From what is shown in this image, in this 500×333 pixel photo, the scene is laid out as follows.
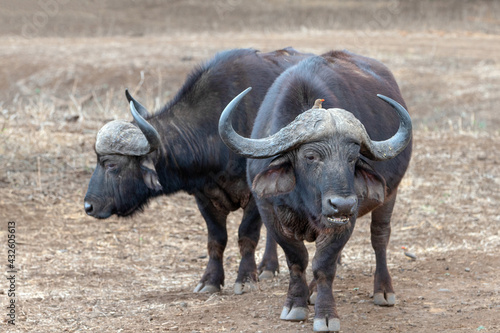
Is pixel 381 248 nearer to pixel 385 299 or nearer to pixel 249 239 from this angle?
pixel 385 299

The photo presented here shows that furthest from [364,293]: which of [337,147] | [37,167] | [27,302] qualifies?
[37,167]

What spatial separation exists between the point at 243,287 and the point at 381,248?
4.44 ft

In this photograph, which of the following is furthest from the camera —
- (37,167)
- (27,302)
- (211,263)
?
(37,167)

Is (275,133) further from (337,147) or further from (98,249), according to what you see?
(98,249)

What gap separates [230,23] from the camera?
88.5 ft

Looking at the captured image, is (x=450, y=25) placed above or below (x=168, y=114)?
above

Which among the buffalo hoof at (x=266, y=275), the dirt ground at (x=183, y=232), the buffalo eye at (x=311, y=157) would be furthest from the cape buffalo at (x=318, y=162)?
the buffalo hoof at (x=266, y=275)

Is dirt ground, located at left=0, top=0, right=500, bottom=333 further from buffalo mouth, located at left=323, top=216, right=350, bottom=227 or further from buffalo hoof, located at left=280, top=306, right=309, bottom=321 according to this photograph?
buffalo mouth, located at left=323, top=216, right=350, bottom=227

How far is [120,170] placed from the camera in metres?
6.22

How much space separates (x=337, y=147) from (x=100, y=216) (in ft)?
8.49

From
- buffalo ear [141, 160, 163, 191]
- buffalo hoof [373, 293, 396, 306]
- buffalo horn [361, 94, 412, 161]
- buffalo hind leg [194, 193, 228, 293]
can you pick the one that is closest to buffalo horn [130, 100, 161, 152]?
buffalo ear [141, 160, 163, 191]

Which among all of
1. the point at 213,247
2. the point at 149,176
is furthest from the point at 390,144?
the point at 213,247

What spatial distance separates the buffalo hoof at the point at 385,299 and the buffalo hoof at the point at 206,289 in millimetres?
1540

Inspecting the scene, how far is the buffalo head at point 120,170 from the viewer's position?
20.2 feet
